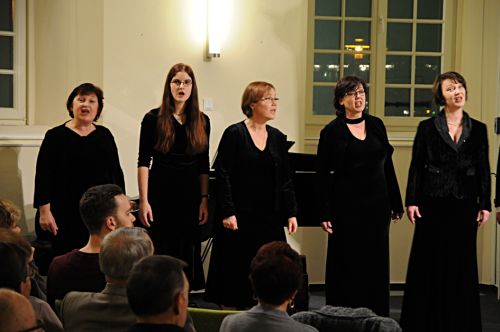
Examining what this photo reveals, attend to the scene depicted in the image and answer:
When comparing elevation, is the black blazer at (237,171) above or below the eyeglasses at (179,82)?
below

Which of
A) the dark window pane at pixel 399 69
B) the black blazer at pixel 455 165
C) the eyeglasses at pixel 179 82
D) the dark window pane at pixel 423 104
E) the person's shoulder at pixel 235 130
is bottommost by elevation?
the black blazer at pixel 455 165

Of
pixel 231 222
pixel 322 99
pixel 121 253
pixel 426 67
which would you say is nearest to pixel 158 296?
pixel 121 253

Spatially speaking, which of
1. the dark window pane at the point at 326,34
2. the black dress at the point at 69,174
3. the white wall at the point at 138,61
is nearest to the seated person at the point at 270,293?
the black dress at the point at 69,174

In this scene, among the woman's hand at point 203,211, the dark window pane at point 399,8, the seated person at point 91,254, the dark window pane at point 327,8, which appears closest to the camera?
the seated person at point 91,254

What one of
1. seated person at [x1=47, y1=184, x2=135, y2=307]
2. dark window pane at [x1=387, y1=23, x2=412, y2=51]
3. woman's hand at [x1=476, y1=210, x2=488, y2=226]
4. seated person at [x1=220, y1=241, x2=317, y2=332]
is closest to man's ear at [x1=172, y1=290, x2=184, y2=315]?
seated person at [x1=220, y1=241, x2=317, y2=332]

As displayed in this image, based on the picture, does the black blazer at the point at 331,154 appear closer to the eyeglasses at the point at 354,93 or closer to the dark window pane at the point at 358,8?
the eyeglasses at the point at 354,93

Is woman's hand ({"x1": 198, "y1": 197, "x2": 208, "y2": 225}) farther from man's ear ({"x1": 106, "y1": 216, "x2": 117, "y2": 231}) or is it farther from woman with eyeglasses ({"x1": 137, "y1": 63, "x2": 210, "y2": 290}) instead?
man's ear ({"x1": 106, "y1": 216, "x2": 117, "y2": 231})

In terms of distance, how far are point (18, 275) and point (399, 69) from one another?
5.28 metres

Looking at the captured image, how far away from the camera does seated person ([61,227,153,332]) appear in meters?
2.88

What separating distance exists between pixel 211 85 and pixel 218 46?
0.29 m

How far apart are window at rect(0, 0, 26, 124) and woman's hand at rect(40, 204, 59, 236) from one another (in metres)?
1.49

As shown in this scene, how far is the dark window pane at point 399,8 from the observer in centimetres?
742

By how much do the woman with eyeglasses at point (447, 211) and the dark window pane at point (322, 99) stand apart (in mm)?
2337

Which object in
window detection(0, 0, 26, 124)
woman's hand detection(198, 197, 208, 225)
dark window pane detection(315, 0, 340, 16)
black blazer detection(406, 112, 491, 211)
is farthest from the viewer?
dark window pane detection(315, 0, 340, 16)
